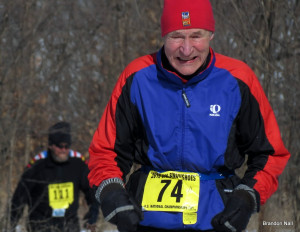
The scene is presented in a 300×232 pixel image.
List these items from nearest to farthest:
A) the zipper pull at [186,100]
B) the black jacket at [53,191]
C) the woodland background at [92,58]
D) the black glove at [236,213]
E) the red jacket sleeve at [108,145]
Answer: the black glove at [236,213] → the zipper pull at [186,100] → the red jacket sleeve at [108,145] → the woodland background at [92,58] → the black jacket at [53,191]

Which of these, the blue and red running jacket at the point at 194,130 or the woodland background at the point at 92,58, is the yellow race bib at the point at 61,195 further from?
the blue and red running jacket at the point at 194,130

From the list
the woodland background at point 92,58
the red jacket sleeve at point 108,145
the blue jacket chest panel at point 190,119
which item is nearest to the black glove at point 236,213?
the blue jacket chest panel at point 190,119

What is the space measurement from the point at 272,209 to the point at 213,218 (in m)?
2.49

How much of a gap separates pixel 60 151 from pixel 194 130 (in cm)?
560

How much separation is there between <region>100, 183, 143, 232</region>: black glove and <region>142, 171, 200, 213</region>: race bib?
73 mm

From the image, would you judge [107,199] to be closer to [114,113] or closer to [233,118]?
[114,113]

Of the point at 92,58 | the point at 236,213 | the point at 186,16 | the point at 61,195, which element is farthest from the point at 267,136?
the point at 92,58

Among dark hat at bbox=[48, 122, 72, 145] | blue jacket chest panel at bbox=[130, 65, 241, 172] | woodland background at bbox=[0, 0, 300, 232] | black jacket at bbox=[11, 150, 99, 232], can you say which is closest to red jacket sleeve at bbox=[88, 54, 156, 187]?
blue jacket chest panel at bbox=[130, 65, 241, 172]

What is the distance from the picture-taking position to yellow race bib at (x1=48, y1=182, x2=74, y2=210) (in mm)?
8078

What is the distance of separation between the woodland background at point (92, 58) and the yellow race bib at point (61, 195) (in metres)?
0.62

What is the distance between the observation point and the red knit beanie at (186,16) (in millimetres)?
2762

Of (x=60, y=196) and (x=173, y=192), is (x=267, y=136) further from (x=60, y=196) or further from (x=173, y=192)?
(x=60, y=196)

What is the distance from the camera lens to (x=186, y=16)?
109 inches

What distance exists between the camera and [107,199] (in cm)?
268
